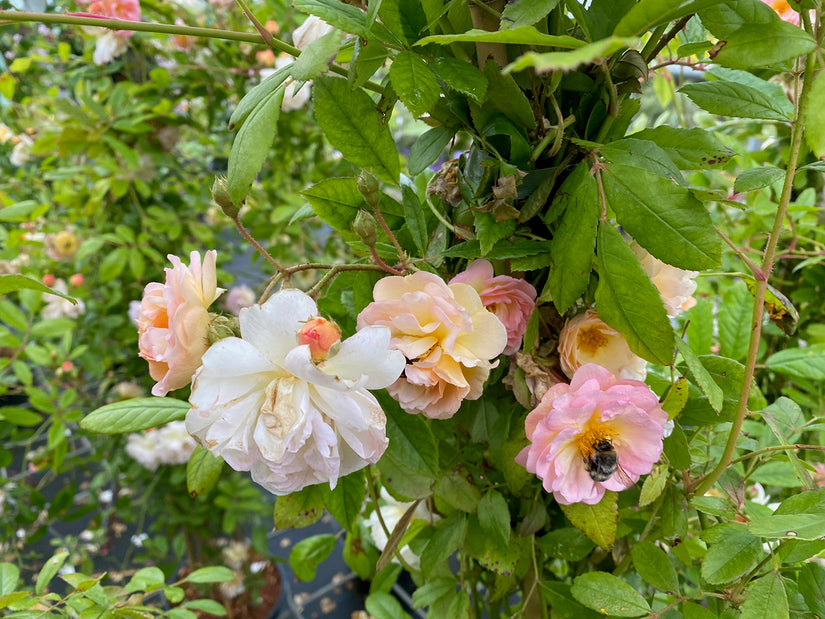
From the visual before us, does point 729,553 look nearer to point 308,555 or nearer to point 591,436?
point 591,436

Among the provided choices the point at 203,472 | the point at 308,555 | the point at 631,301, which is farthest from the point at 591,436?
the point at 308,555

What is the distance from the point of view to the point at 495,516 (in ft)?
1.53

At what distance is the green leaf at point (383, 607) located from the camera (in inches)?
24.8

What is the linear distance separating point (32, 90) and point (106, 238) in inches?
37.3

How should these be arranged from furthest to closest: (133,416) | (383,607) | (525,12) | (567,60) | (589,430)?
(383,607) → (133,416) → (589,430) → (525,12) → (567,60)

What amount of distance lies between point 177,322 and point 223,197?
A: 87 millimetres

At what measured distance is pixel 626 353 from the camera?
1.34ft

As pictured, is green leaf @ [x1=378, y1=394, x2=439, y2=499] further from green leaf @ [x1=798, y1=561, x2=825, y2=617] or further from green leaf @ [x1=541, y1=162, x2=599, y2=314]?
green leaf @ [x1=798, y1=561, x2=825, y2=617]

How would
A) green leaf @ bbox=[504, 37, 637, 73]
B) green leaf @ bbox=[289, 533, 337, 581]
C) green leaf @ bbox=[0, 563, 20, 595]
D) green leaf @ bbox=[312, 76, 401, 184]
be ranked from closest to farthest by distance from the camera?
green leaf @ bbox=[504, 37, 637, 73], green leaf @ bbox=[312, 76, 401, 184], green leaf @ bbox=[0, 563, 20, 595], green leaf @ bbox=[289, 533, 337, 581]

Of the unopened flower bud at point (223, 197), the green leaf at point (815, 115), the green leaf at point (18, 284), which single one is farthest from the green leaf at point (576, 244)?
the green leaf at point (18, 284)

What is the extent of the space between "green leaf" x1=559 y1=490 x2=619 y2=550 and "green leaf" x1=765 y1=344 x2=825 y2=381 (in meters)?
0.32

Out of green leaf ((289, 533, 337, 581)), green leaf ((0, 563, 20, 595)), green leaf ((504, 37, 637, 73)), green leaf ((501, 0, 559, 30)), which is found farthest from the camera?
green leaf ((289, 533, 337, 581))

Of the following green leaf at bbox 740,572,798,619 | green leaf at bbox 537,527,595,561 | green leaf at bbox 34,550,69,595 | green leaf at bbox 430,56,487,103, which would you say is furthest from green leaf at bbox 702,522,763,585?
green leaf at bbox 34,550,69,595

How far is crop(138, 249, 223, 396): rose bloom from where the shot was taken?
0.34 metres
